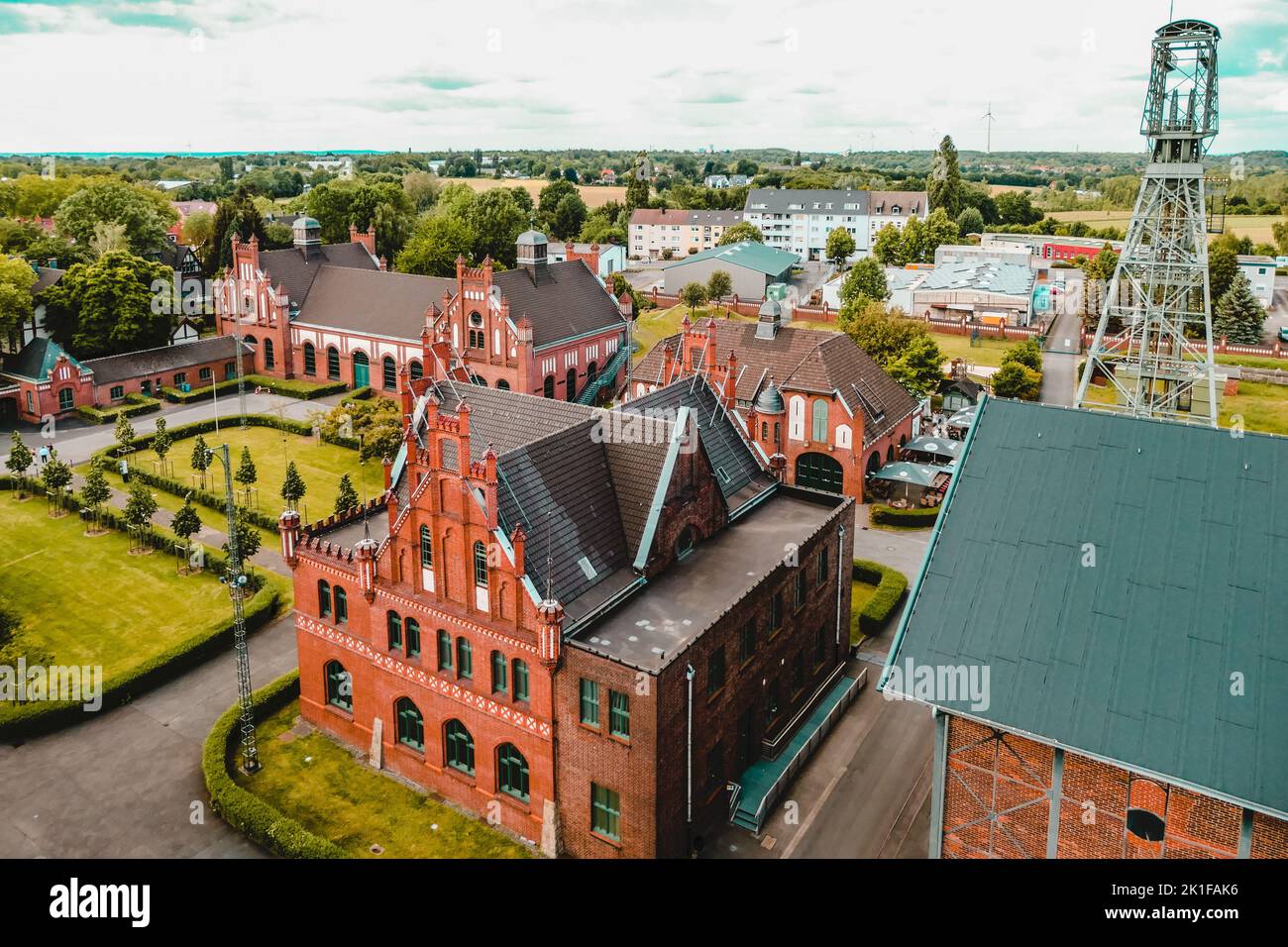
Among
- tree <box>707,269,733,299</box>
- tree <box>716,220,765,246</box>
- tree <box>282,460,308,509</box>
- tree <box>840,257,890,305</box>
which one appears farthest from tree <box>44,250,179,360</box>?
tree <box>716,220,765,246</box>

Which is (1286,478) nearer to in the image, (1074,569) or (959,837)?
(1074,569)

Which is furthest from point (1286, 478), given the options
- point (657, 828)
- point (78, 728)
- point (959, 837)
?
point (78, 728)

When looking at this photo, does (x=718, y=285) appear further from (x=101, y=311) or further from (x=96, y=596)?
(x=96, y=596)

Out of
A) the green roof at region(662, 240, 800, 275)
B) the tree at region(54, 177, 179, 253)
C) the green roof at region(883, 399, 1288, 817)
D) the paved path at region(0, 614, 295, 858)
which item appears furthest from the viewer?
the green roof at region(662, 240, 800, 275)

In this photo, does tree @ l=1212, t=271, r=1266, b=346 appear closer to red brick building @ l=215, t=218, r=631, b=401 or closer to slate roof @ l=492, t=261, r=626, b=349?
red brick building @ l=215, t=218, r=631, b=401

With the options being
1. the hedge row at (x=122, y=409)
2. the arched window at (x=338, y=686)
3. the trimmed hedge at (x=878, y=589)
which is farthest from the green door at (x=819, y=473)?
the hedge row at (x=122, y=409)

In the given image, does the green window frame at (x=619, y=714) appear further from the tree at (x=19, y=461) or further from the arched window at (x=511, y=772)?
the tree at (x=19, y=461)

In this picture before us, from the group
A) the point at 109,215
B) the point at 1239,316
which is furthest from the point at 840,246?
the point at 109,215
